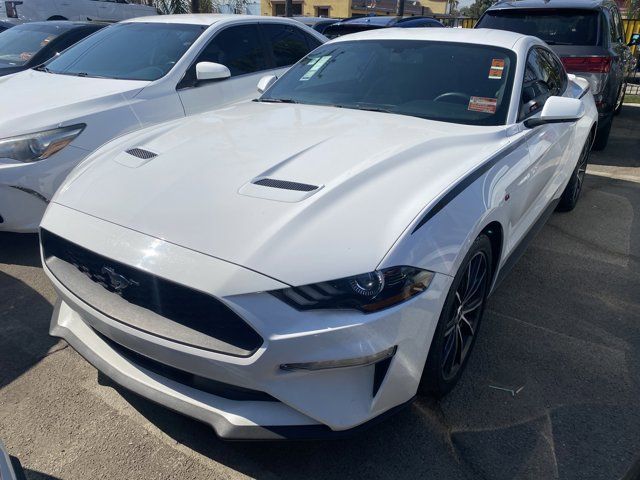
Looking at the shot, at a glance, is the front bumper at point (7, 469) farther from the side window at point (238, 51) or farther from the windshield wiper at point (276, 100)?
the side window at point (238, 51)

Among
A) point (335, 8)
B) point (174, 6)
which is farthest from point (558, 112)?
point (335, 8)

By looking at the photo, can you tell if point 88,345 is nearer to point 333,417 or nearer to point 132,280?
point 132,280

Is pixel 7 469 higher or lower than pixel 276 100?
lower

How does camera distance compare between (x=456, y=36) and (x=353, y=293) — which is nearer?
(x=353, y=293)

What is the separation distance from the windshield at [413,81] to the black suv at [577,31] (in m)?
3.83

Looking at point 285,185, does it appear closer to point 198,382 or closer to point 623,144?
point 198,382

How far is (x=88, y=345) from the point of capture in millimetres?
2262

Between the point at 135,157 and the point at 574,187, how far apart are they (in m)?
3.97

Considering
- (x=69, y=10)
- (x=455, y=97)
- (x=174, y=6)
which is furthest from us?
(x=174, y=6)

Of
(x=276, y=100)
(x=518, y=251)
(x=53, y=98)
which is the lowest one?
(x=518, y=251)

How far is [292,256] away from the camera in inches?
72.3

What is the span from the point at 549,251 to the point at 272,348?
10.4ft

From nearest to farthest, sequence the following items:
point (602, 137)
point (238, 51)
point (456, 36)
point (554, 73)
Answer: point (456, 36) < point (554, 73) < point (238, 51) < point (602, 137)

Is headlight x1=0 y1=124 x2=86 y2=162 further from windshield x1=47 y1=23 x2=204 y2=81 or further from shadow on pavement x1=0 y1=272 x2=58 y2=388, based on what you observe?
windshield x1=47 y1=23 x2=204 y2=81
